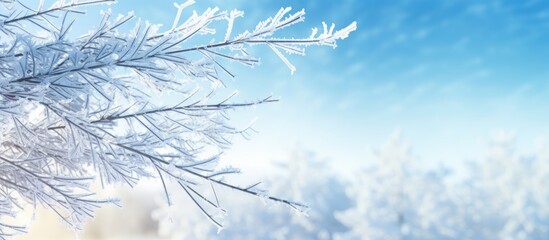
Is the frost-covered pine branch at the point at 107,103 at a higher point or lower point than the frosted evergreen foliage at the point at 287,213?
lower

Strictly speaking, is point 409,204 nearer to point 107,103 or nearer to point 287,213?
point 287,213

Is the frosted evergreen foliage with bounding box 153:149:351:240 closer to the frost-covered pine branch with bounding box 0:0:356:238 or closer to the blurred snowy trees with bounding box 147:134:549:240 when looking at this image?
the blurred snowy trees with bounding box 147:134:549:240

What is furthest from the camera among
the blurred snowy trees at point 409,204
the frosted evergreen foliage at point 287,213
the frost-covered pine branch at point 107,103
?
the frosted evergreen foliage at point 287,213

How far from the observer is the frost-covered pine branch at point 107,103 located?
7.02 ft

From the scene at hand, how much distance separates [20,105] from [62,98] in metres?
0.20

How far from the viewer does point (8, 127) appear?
2697mm

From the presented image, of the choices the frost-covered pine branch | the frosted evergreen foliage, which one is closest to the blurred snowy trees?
the frosted evergreen foliage

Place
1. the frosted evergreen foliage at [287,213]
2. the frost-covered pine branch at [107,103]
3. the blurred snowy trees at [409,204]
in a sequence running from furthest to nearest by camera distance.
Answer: the frosted evergreen foliage at [287,213], the blurred snowy trees at [409,204], the frost-covered pine branch at [107,103]

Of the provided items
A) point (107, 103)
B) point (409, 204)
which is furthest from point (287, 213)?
point (107, 103)

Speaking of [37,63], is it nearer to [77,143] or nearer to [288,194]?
[77,143]

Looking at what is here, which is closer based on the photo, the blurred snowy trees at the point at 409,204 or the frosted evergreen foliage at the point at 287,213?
the blurred snowy trees at the point at 409,204

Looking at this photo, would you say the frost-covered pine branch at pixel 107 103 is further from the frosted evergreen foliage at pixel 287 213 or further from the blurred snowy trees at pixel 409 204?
the frosted evergreen foliage at pixel 287 213

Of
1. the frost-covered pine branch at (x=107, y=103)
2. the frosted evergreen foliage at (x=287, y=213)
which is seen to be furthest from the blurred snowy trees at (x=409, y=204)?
the frost-covered pine branch at (x=107, y=103)

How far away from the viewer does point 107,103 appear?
260cm
